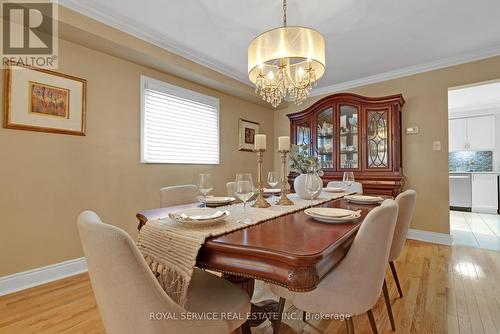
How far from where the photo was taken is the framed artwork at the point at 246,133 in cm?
390

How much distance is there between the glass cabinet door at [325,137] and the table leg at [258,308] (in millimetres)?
2358

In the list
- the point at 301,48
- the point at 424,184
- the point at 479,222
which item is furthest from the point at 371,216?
the point at 479,222

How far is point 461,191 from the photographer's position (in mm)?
5023

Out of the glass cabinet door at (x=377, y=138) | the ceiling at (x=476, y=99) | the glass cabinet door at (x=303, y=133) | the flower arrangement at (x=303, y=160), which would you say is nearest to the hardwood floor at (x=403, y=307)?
the flower arrangement at (x=303, y=160)

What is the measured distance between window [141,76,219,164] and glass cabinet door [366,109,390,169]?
2068mm

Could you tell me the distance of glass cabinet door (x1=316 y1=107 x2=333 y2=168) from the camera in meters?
3.52

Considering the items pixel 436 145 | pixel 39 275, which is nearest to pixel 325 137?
pixel 436 145

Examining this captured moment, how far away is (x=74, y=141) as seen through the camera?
2213mm

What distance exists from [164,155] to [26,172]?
4.02 feet

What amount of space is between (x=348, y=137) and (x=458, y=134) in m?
3.76

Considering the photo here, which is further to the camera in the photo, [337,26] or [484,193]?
[484,193]

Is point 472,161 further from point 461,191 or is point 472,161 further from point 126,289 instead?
point 126,289

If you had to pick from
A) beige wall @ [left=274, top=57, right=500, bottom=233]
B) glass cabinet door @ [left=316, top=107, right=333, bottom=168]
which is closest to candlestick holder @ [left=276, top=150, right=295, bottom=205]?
glass cabinet door @ [left=316, top=107, right=333, bottom=168]

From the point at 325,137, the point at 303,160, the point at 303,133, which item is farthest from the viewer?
the point at 303,133
